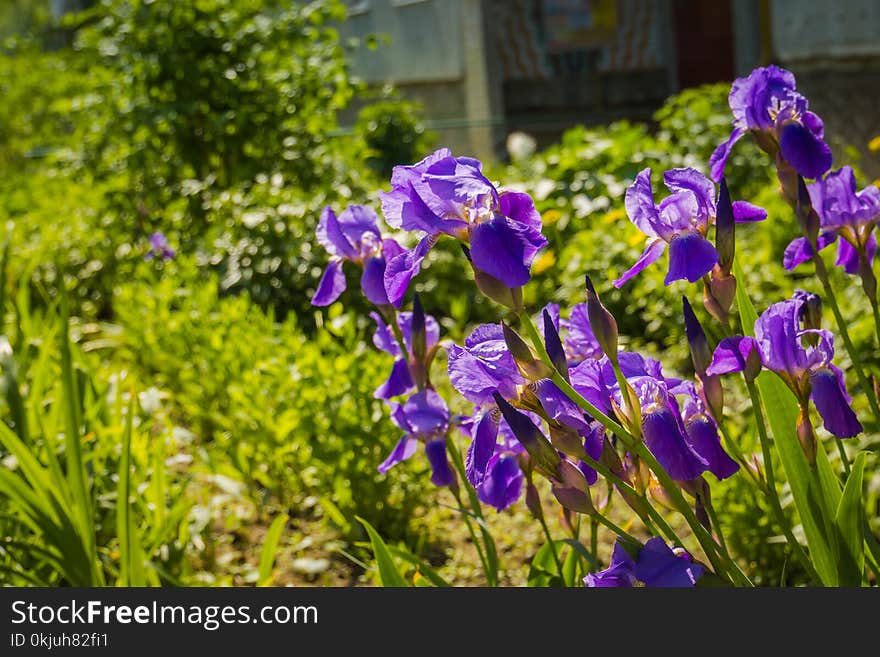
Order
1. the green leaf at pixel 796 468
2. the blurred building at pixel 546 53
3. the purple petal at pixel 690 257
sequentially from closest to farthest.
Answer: the purple petal at pixel 690 257 → the green leaf at pixel 796 468 → the blurred building at pixel 546 53

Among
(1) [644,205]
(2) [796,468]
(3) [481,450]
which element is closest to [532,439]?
(3) [481,450]

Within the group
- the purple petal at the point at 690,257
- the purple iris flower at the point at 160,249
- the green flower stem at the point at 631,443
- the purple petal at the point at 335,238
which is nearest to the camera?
the green flower stem at the point at 631,443

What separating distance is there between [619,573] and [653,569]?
5 cm

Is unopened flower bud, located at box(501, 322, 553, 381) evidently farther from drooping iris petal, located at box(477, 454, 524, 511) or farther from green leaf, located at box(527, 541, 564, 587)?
green leaf, located at box(527, 541, 564, 587)

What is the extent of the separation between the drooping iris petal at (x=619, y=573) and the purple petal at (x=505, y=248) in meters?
0.29

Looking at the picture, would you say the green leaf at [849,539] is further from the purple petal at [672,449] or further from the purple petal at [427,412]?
the purple petal at [427,412]

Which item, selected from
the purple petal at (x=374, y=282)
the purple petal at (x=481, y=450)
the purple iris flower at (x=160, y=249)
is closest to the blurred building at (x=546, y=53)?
the purple iris flower at (x=160, y=249)

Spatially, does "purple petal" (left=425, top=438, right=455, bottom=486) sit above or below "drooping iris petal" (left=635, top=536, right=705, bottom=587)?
below

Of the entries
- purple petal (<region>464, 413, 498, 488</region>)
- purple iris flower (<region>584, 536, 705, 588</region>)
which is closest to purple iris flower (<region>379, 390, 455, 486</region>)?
purple petal (<region>464, 413, 498, 488</region>)

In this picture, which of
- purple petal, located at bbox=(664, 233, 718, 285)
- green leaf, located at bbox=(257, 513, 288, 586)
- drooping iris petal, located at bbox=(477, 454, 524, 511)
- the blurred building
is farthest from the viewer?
the blurred building

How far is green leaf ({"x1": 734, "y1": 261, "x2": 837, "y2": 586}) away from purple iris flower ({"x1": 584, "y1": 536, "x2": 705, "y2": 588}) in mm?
224

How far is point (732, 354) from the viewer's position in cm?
108

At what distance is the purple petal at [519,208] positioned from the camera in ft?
3.33

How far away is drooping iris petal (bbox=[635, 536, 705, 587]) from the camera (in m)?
0.97
